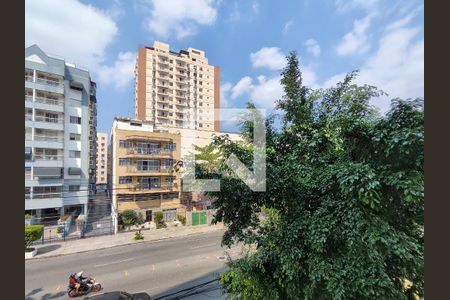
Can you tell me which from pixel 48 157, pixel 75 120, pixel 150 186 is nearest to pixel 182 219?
pixel 150 186

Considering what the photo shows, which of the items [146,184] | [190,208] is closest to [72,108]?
[146,184]

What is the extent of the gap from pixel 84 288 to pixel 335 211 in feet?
26.5

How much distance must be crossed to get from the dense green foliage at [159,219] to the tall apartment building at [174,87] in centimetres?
1719

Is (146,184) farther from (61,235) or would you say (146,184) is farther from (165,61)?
(165,61)

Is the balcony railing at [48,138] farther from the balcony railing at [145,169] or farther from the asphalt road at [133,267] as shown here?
the asphalt road at [133,267]

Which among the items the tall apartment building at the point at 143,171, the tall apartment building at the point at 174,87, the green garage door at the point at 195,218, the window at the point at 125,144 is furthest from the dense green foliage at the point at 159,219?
the tall apartment building at the point at 174,87

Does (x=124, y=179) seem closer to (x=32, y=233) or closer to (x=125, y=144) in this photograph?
(x=125, y=144)

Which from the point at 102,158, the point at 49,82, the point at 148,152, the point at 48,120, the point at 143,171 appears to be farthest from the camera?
the point at 102,158

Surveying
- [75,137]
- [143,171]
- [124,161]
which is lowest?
[143,171]

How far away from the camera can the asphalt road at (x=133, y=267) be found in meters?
7.41

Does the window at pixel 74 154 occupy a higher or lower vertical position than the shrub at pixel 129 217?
higher

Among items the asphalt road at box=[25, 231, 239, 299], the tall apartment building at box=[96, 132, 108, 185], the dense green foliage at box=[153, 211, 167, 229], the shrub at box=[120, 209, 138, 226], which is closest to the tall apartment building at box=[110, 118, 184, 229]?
the shrub at box=[120, 209, 138, 226]

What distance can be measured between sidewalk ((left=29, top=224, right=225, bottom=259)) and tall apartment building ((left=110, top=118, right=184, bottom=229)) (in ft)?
10.0

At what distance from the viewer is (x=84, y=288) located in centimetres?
688
